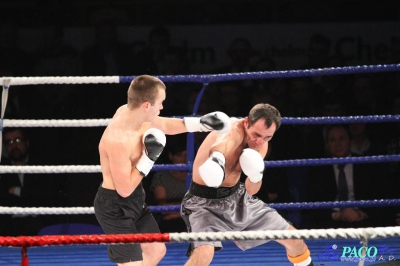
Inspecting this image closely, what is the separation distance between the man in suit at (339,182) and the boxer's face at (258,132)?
140 centimetres

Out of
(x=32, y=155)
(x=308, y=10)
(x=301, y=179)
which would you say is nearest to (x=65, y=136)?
(x=32, y=155)

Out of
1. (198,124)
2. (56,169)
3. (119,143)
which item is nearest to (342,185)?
(198,124)

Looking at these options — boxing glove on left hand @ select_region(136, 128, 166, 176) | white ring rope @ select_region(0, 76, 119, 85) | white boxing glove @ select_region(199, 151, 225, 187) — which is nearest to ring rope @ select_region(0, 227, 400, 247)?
white boxing glove @ select_region(199, 151, 225, 187)

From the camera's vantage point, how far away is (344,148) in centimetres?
434

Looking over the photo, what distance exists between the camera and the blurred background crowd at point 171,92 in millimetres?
4312

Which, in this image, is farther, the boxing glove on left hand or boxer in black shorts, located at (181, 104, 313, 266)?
boxer in black shorts, located at (181, 104, 313, 266)

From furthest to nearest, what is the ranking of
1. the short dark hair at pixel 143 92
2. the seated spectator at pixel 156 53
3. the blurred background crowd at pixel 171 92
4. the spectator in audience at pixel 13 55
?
the spectator in audience at pixel 13 55 → the seated spectator at pixel 156 53 → the blurred background crowd at pixel 171 92 → the short dark hair at pixel 143 92

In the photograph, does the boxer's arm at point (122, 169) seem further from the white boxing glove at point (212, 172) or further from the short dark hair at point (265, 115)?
the short dark hair at point (265, 115)

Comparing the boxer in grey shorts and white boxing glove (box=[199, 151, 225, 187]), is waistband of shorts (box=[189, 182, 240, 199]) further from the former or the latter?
white boxing glove (box=[199, 151, 225, 187])

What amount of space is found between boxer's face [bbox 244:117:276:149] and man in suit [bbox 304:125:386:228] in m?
1.40

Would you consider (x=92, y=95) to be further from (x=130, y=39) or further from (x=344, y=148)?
(x=344, y=148)

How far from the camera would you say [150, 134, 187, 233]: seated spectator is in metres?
4.27

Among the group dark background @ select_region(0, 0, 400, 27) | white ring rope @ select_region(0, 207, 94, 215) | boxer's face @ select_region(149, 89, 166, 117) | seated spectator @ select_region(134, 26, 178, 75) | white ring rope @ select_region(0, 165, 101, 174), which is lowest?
white ring rope @ select_region(0, 207, 94, 215)

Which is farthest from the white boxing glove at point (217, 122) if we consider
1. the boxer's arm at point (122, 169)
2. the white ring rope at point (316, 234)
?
the white ring rope at point (316, 234)
